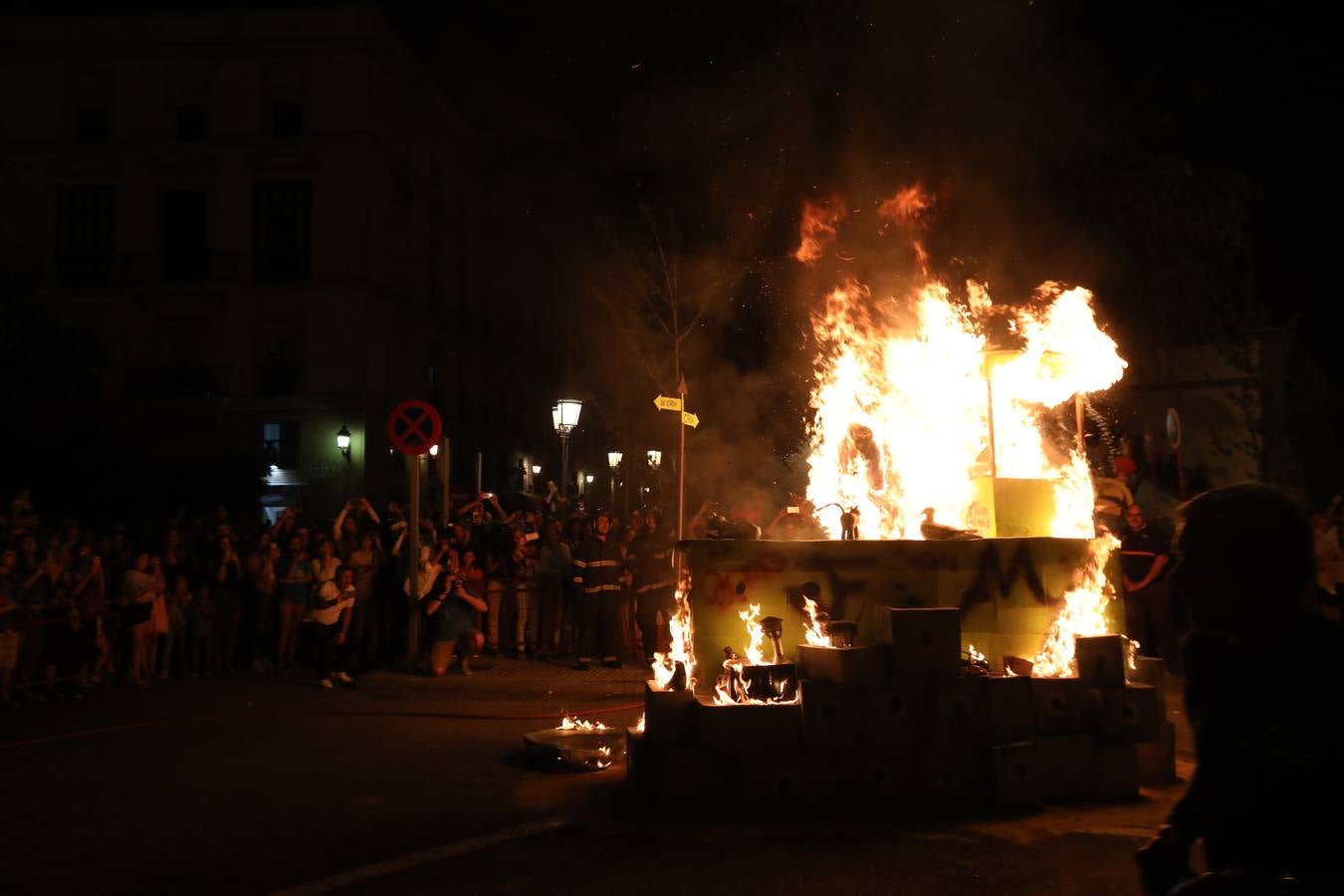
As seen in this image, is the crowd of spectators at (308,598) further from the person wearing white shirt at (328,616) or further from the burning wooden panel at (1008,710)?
the burning wooden panel at (1008,710)

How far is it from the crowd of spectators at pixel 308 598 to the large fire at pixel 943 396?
11.5ft

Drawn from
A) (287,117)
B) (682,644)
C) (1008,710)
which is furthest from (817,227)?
(287,117)

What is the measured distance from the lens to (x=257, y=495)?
27.7 meters

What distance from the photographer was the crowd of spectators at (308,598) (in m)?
11.0

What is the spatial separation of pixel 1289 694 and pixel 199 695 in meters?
11.0

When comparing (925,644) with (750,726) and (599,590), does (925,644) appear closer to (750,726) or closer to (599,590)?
(750,726)

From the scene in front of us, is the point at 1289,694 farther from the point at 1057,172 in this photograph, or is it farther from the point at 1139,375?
the point at 1139,375

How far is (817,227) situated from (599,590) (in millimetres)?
5340

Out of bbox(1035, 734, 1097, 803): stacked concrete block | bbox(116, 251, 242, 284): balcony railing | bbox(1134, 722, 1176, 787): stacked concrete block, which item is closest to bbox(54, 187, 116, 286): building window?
bbox(116, 251, 242, 284): balcony railing

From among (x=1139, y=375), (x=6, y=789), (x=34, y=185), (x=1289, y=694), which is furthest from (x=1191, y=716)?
(x=34, y=185)

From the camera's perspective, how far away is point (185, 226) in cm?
3259

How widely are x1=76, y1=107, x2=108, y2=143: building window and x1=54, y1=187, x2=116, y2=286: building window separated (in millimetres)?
1672

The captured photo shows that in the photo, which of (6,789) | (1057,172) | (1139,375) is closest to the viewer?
(6,789)

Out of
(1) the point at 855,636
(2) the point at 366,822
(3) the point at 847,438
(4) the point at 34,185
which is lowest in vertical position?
(2) the point at 366,822
